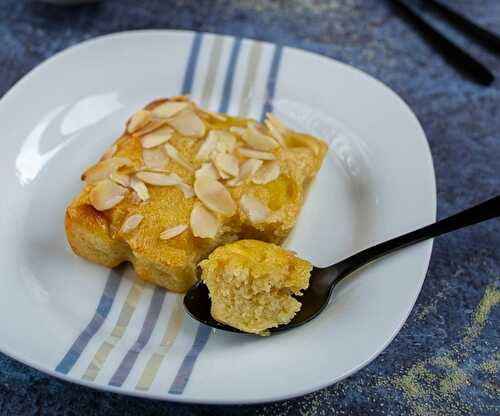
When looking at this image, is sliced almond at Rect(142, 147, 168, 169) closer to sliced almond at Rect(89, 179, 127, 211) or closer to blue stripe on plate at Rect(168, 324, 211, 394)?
sliced almond at Rect(89, 179, 127, 211)

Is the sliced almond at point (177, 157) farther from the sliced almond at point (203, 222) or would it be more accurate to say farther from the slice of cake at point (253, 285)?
the slice of cake at point (253, 285)

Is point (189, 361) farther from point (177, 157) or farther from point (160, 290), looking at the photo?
point (177, 157)

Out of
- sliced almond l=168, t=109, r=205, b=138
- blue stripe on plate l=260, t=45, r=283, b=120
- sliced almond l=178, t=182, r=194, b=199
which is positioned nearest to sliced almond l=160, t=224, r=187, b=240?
sliced almond l=178, t=182, r=194, b=199

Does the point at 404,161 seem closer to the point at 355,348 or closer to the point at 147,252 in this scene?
the point at 355,348

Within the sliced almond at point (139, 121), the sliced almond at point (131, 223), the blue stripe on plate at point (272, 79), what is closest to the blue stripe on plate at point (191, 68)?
the blue stripe on plate at point (272, 79)

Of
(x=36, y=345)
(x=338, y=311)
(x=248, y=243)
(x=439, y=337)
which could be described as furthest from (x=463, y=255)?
(x=36, y=345)

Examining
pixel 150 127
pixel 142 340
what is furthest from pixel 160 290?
pixel 150 127
